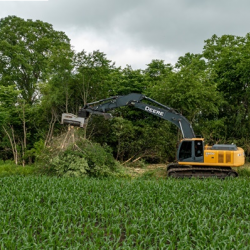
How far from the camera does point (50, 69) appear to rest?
14945 millimetres

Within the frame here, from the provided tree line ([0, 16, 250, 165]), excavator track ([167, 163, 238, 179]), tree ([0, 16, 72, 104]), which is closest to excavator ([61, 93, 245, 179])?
excavator track ([167, 163, 238, 179])

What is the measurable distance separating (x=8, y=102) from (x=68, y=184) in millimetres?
8016

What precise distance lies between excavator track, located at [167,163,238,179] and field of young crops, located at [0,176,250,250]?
170 cm

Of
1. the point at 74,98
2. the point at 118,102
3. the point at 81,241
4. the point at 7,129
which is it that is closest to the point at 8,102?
the point at 7,129

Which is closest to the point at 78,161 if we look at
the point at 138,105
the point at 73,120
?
the point at 73,120

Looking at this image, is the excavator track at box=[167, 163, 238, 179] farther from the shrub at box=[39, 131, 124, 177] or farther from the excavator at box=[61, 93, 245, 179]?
the shrub at box=[39, 131, 124, 177]

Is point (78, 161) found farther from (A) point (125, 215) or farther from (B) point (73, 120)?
(A) point (125, 215)

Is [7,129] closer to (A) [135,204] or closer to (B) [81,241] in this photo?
(A) [135,204]

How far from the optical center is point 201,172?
1132cm

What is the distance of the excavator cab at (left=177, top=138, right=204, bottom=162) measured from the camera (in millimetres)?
11109

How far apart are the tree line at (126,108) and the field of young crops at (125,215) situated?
5.64 meters

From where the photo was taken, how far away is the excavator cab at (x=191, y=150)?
11.1 m

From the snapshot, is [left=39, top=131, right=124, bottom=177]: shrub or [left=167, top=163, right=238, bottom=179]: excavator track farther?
[left=39, top=131, right=124, bottom=177]: shrub

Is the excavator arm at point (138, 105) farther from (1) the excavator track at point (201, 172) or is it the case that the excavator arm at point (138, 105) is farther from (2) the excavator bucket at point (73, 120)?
(1) the excavator track at point (201, 172)
